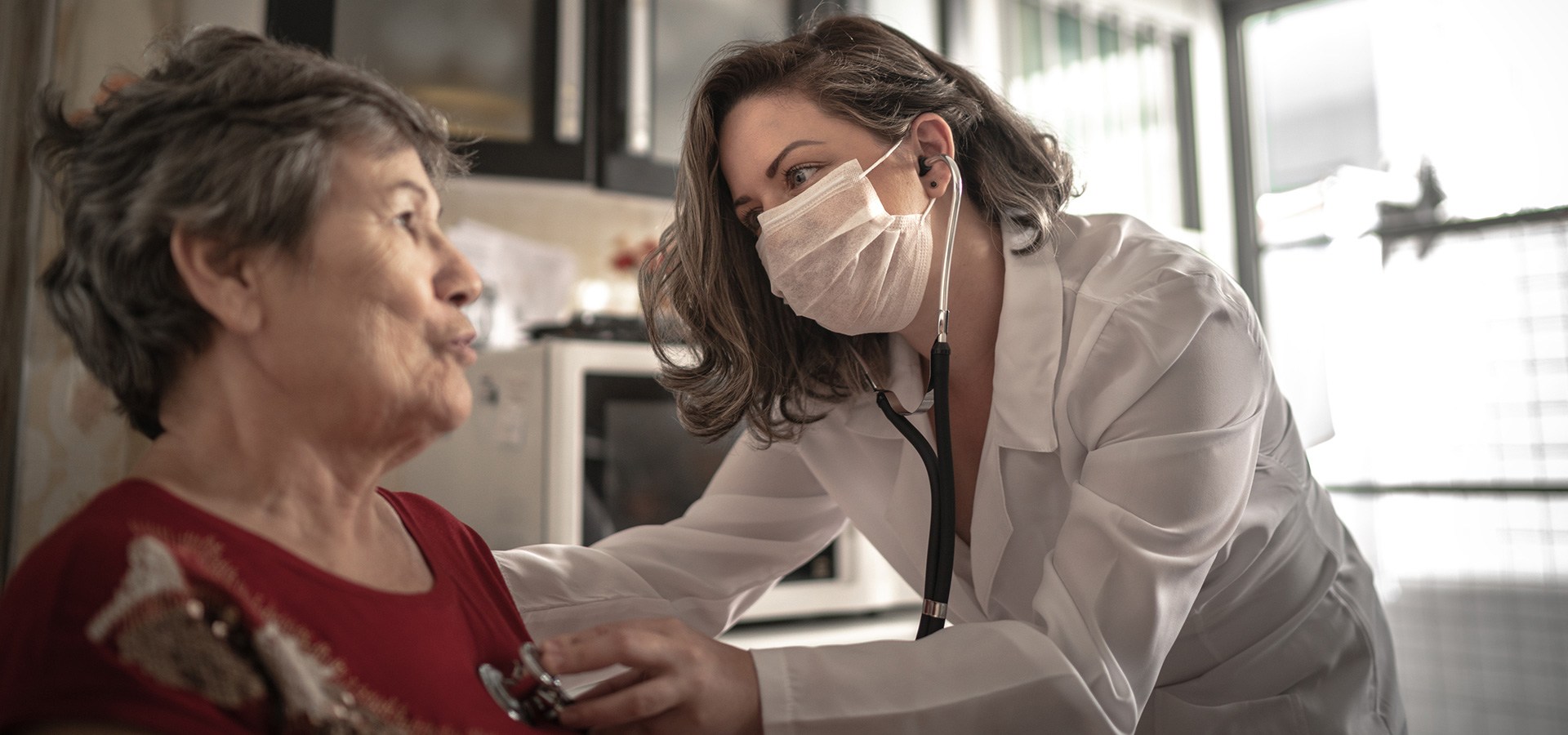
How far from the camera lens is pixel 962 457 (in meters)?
1.21

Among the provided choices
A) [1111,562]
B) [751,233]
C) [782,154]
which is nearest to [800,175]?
[782,154]

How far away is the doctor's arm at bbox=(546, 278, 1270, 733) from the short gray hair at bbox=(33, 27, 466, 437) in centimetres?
33

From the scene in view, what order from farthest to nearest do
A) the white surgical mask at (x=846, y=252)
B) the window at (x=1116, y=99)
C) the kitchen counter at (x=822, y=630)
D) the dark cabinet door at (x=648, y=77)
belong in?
the window at (x=1116, y=99) < the dark cabinet door at (x=648, y=77) < the kitchen counter at (x=822, y=630) < the white surgical mask at (x=846, y=252)

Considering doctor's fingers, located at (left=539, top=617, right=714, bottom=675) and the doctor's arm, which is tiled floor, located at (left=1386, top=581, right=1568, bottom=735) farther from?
doctor's fingers, located at (left=539, top=617, right=714, bottom=675)

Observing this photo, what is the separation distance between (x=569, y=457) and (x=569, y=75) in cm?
73

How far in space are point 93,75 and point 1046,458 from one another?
1.50 metres

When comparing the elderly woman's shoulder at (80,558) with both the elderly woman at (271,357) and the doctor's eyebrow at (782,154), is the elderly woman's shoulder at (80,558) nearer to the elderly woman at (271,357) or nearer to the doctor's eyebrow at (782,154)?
the elderly woman at (271,357)

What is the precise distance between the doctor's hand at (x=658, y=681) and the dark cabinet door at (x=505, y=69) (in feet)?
4.21

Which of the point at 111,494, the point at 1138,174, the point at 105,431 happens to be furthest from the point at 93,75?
the point at 1138,174

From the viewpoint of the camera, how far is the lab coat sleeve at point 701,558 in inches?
38.0

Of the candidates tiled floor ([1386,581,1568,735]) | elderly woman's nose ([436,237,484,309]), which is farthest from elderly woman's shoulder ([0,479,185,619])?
tiled floor ([1386,581,1568,735])

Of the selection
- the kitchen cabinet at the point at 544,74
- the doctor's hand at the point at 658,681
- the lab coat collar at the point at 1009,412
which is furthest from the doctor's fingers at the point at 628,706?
the kitchen cabinet at the point at 544,74

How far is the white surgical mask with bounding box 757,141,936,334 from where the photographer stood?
3.44 ft

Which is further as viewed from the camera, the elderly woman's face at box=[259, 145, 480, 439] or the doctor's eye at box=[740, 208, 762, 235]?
the doctor's eye at box=[740, 208, 762, 235]
